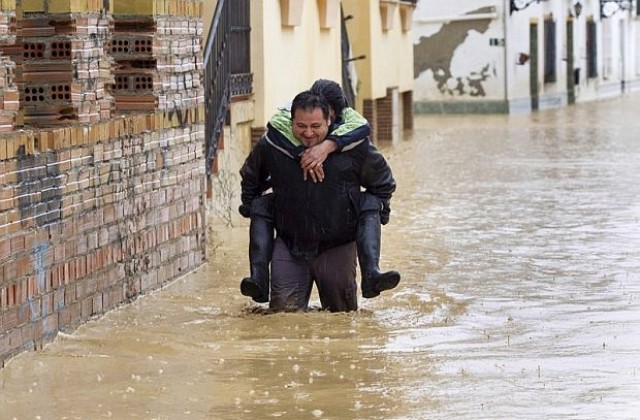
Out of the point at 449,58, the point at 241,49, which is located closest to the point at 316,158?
the point at 241,49

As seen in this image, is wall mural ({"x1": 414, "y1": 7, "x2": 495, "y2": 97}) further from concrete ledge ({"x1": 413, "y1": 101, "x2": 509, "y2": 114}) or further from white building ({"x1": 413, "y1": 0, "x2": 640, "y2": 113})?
concrete ledge ({"x1": 413, "y1": 101, "x2": 509, "y2": 114})

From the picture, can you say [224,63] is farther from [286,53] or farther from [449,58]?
[449,58]

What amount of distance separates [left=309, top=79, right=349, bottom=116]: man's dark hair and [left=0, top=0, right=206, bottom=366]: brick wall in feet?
4.05

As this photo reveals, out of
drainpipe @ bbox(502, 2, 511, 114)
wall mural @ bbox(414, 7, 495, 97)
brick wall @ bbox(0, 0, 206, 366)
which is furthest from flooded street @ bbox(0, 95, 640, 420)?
wall mural @ bbox(414, 7, 495, 97)

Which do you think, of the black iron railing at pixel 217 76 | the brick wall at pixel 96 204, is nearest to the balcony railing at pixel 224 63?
the black iron railing at pixel 217 76

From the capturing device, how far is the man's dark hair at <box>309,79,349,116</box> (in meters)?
9.23

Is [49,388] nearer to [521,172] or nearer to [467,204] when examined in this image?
[467,204]

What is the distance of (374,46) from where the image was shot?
2647cm

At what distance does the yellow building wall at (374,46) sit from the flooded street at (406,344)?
35.7 feet

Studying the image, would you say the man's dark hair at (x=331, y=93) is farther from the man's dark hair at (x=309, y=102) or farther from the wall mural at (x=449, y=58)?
the wall mural at (x=449, y=58)

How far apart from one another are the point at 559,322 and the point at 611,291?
4.43 feet

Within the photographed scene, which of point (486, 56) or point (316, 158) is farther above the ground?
point (486, 56)

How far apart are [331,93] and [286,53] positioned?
9653mm

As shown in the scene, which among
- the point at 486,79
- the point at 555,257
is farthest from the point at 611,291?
the point at 486,79
